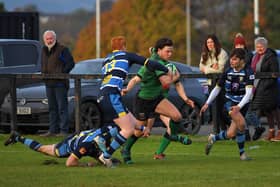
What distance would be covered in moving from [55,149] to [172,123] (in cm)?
195

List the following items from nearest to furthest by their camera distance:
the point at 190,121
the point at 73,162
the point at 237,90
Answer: the point at 73,162, the point at 237,90, the point at 190,121

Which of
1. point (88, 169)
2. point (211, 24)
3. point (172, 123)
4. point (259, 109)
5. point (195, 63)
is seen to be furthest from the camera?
point (211, 24)

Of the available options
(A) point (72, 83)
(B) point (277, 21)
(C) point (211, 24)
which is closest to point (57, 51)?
(A) point (72, 83)

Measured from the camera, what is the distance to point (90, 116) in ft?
81.5

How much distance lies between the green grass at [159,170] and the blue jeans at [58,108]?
2549mm

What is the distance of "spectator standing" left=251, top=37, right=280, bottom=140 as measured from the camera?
2295cm

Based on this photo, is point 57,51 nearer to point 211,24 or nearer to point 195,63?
point 195,63

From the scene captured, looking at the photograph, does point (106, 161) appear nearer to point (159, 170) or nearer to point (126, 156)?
point (159, 170)

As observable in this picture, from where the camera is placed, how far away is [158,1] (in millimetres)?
83188

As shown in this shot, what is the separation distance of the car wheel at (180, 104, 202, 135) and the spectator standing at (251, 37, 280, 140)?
1711 mm

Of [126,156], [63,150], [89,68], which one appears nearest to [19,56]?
[89,68]

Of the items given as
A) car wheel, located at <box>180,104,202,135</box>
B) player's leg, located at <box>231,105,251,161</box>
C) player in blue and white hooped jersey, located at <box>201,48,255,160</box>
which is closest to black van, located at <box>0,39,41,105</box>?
car wheel, located at <box>180,104,202,135</box>

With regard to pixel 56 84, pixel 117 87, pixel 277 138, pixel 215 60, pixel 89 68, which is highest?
pixel 215 60

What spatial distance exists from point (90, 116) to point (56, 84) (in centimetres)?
136
